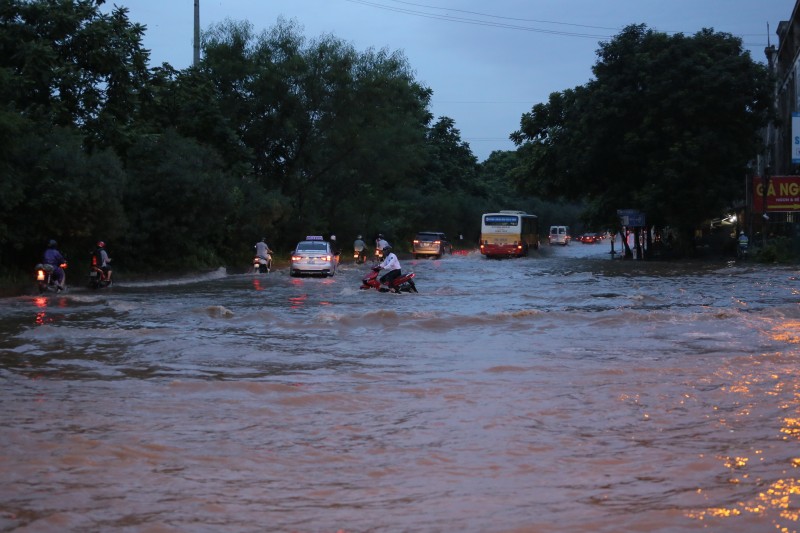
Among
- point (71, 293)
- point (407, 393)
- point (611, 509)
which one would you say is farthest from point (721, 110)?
point (611, 509)

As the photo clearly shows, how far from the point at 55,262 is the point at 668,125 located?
31.4 meters

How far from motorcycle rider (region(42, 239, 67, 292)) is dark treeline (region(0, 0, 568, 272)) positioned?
1264mm

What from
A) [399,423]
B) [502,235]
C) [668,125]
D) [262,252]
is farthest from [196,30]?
[399,423]

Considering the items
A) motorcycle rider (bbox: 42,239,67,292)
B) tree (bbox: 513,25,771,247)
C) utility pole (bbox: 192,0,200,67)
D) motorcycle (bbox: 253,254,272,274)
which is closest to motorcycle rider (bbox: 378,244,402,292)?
motorcycle rider (bbox: 42,239,67,292)

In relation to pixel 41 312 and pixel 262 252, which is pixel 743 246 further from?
pixel 41 312

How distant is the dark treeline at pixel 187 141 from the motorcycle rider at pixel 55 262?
4.15 ft

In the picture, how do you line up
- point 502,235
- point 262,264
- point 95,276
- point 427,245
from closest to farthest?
1. point 95,276
2. point 262,264
3. point 502,235
4. point 427,245

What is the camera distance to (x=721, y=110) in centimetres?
4603

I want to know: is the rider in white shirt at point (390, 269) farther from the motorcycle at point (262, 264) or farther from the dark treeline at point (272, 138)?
the motorcycle at point (262, 264)

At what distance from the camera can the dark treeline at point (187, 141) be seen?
2634 centimetres

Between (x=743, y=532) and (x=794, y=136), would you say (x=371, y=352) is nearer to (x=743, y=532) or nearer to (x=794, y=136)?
(x=743, y=532)

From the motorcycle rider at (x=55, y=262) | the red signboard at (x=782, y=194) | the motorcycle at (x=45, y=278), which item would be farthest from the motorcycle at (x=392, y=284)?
the red signboard at (x=782, y=194)

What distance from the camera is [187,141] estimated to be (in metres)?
35.3

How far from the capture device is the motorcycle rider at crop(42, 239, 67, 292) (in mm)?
24203
